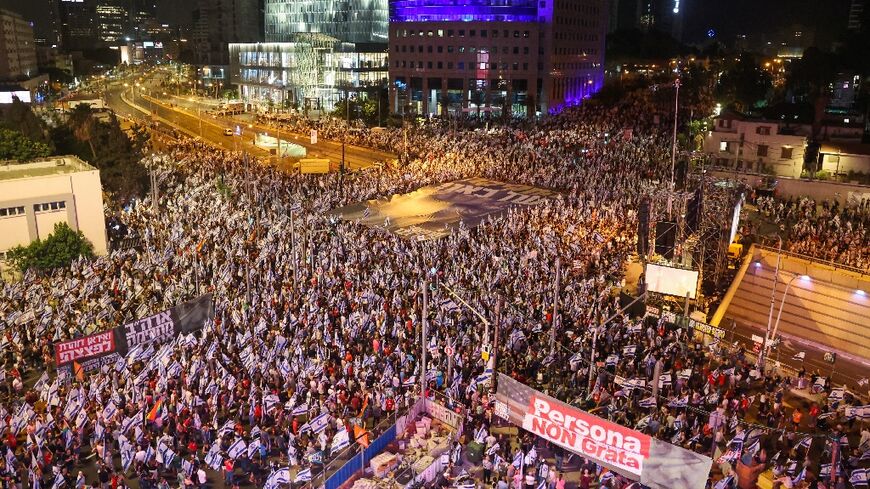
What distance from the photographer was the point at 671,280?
2564 centimetres

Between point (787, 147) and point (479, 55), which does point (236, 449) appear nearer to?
point (787, 147)

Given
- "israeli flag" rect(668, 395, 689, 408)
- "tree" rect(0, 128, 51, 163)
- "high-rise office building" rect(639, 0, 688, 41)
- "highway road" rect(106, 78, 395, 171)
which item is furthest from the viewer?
"high-rise office building" rect(639, 0, 688, 41)

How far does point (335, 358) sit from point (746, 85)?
57.9m

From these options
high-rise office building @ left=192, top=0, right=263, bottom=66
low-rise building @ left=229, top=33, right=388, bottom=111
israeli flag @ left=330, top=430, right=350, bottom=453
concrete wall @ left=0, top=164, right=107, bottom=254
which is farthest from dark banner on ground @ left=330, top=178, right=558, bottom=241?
high-rise office building @ left=192, top=0, right=263, bottom=66

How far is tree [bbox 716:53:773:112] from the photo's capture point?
215 feet

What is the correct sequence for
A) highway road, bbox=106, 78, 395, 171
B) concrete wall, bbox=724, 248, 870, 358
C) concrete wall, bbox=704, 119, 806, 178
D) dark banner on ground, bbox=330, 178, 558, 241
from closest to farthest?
1. concrete wall, bbox=724, 248, 870, 358
2. dark banner on ground, bbox=330, 178, 558, 241
3. concrete wall, bbox=704, 119, 806, 178
4. highway road, bbox=106, 78, 395, 171

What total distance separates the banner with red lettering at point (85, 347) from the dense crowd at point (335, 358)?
0.50 m

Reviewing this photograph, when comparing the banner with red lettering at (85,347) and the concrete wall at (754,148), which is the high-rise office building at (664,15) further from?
the banner with red lettering at (85,347)

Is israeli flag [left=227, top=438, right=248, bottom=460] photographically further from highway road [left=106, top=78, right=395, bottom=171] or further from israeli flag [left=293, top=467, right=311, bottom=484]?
highway road [left=106, top=78, right=395, bottom=171]

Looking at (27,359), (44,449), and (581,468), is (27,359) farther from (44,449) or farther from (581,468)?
(581,468)

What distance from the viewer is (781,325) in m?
28.6

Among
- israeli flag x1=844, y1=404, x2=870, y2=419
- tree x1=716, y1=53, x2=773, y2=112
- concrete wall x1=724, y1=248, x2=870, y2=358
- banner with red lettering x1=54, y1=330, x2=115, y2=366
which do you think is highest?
tree x1=716, y1=53, x2=773, y2=112

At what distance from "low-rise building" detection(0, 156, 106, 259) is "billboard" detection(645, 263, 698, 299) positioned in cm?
2566

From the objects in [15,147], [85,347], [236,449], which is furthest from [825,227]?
[15,147]
